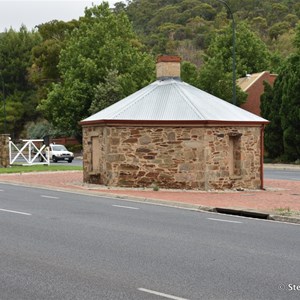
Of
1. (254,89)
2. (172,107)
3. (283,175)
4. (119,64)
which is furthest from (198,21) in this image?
(172,107)

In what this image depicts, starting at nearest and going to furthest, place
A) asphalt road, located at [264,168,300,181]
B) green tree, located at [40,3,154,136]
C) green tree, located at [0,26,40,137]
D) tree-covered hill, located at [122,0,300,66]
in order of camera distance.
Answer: asphalt road, located at [264,168,300,181] < green tree, located at [40,3,154,136] < green tree, located at [0,26,40,137] < tree-covered hill, located at [122,0,300,66]

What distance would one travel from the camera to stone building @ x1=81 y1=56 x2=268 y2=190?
22.8 metres

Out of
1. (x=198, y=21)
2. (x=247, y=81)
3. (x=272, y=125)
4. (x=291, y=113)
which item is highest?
(x=198, y=21)

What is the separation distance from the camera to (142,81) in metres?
57.6

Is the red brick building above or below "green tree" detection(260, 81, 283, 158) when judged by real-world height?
above

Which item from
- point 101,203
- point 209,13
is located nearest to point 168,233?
point 101,203

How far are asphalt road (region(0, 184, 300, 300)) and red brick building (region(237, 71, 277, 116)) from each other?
39.4 metres

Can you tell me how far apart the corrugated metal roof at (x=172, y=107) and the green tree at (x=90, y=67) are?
102ft

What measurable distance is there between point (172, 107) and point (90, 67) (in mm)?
34821

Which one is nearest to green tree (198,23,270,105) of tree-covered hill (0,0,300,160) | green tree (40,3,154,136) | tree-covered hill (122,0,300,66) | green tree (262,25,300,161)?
tree-covered hill (0,0,300,160)

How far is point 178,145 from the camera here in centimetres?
2289

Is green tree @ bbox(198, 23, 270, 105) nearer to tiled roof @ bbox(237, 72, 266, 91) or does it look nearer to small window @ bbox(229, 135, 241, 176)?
tiled roof @ bbox(237, 72, 266, 91)

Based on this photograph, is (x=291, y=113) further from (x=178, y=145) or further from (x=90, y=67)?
(x=90, y=67)

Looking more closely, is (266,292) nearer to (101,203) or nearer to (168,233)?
(168,233)
